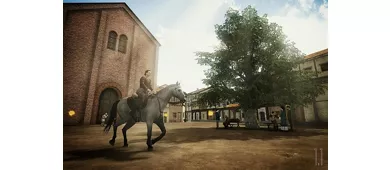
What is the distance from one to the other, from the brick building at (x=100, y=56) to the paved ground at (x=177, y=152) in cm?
50

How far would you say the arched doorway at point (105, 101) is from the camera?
12.4 ft

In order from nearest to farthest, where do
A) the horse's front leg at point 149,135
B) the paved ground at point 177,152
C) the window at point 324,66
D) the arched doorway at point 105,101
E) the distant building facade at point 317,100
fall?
the paved ground at point 177,152, the horse's front leg at point 149,135, the arched doorway at point 105,101, the distant building facade at point 317,100, the window at point 324,66

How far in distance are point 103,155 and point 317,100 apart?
543 centimetres

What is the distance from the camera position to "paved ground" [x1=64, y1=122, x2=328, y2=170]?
2.99 meters

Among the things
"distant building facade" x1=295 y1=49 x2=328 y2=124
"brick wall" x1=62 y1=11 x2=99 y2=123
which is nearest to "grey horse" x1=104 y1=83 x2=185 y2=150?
"brick wall" x1=62 y1=11 x2=99 y2=123

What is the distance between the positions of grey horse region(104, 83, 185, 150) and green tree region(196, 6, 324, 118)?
5.58 ft

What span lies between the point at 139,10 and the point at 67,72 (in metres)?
1.92

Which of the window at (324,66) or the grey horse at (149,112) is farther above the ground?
the window at (324,66)

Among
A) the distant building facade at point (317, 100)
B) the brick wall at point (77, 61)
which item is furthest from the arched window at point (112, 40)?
the distant building facade at point (317, 100)

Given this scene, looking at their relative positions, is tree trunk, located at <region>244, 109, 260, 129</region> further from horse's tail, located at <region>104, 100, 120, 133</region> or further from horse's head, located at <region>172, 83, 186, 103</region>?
horse's tail, located at <region>104, 100, 120, 133</region>

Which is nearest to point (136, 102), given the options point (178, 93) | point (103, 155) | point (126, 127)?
point (126, 127)

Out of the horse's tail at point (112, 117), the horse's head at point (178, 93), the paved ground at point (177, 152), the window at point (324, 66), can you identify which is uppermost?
the window at point (324, 66)

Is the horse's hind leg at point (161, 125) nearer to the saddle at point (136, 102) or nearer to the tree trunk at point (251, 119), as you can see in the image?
the saddle at point (136, 102)

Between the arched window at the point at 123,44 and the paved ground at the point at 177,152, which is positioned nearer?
the paved ground at the point at 177,152
